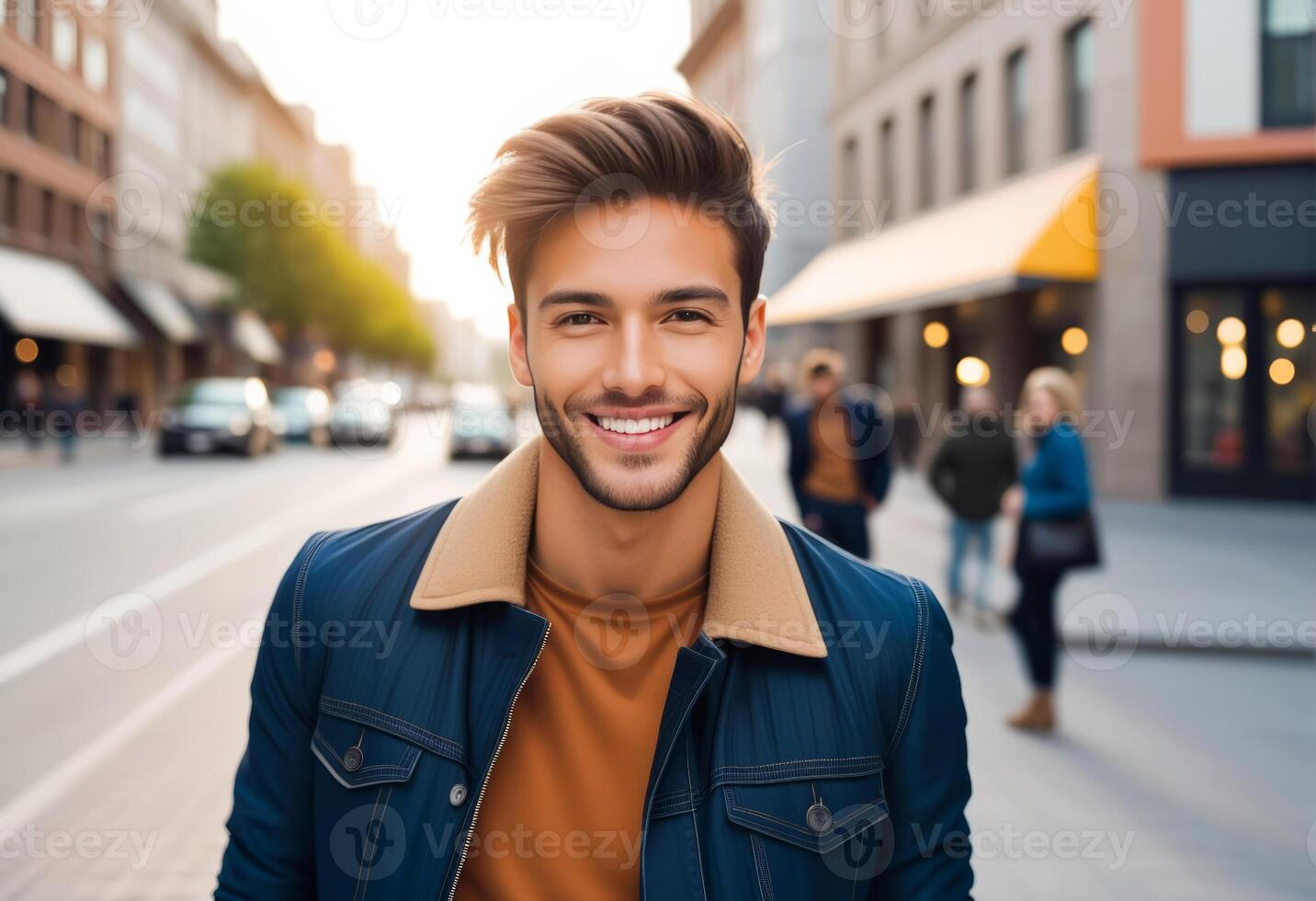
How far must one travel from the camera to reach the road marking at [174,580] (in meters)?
7.57

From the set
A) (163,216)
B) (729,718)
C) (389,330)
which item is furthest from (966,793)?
(389,330)

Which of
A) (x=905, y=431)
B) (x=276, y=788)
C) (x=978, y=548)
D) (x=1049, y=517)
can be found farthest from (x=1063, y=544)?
(x=905, y=431)

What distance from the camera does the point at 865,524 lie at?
8.48m

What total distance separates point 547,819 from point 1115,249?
60.6ft

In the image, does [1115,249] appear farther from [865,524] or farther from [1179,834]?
[1179,834]

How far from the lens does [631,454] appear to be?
1952 mm

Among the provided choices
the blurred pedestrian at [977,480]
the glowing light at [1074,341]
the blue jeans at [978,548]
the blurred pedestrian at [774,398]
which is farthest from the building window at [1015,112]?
the blue jeans at [978,548]

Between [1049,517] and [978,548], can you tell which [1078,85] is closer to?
[978,548]

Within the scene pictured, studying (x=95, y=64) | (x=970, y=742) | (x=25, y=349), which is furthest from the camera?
(x=95, y=64)

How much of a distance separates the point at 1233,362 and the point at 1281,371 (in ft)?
2.16

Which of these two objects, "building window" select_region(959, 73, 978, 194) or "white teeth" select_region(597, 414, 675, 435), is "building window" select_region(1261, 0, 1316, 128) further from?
"white teeth" select_region(597, 414, 675, 435)

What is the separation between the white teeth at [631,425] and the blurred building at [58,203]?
100 ft

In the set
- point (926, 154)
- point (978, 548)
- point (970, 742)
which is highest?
point (926, 154)

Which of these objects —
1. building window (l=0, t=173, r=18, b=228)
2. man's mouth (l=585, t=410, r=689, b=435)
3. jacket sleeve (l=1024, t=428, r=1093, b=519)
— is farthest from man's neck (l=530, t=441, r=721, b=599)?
building window (l=0, t=173, r=18, b=228)
